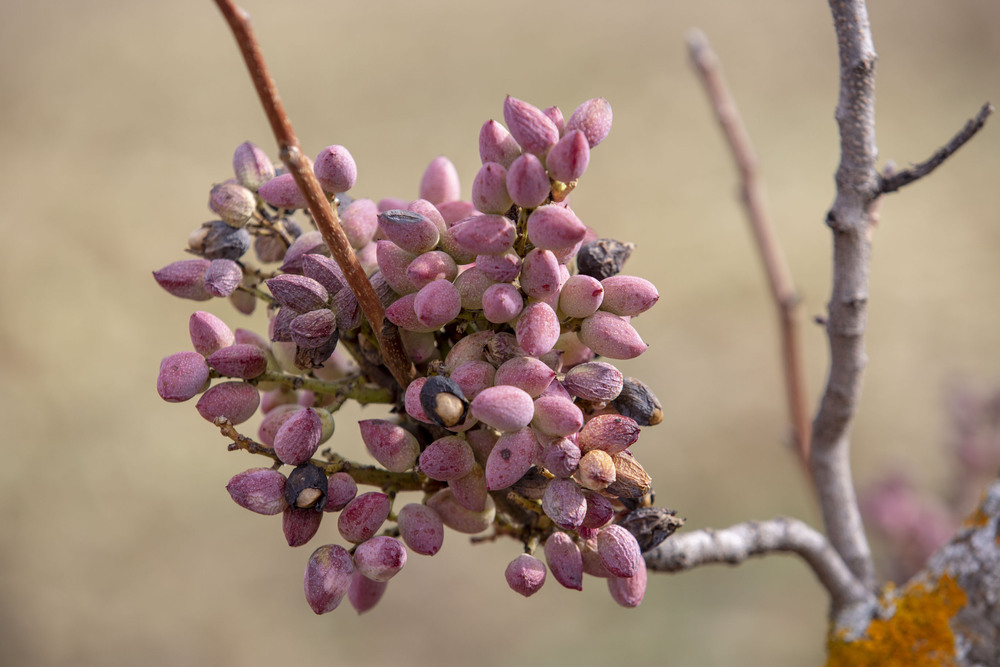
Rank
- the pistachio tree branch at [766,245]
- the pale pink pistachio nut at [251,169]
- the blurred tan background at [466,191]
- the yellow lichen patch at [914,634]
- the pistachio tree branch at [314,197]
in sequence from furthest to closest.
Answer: the blurred tan background at [466,191] < the pistachio tree branch at [766,245] < the yellow lichen patch at [914,634] < the pale pink pistachio nut at [251,169] < the pistachio tree branch at [314,197]

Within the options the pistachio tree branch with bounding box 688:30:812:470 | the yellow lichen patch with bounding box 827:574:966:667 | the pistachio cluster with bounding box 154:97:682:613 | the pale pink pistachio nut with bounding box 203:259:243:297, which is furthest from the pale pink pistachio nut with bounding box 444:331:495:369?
the pistachio tree branch with bounding box 688:30:812:470

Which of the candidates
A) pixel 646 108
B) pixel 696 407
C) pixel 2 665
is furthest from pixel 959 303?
pixel 2 665

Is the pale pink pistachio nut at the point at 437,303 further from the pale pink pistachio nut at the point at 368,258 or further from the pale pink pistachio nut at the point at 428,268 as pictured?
the pale pink pistachio nut at the point at 368,258

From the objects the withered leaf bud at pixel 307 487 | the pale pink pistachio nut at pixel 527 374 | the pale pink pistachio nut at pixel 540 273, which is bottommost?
the withered leaf bud at pixel 307 487

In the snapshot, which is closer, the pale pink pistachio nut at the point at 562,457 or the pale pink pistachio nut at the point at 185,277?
the pale pink pistachio nut at the point at 562,457

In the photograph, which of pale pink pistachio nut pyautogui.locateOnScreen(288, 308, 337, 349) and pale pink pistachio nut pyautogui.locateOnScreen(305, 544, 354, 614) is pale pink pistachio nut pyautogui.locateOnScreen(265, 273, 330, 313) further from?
pale pink pistachio nut pyautogui.locateOnScreen(305, 544, 354, 614)

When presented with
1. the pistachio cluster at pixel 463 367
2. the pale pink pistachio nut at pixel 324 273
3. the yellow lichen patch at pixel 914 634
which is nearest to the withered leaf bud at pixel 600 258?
the pistachio cluster at pixel 463 367
